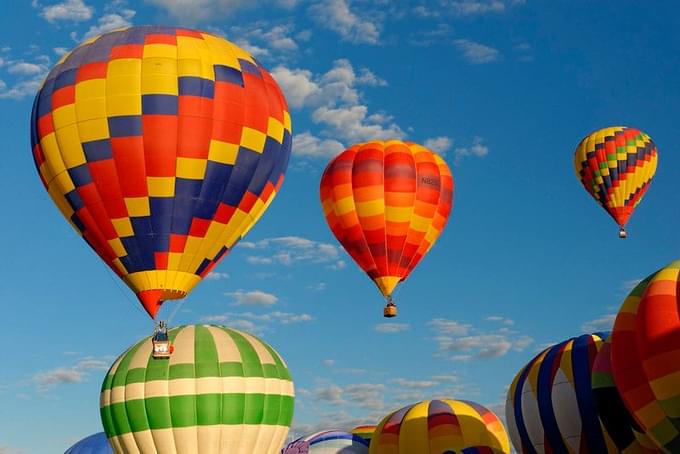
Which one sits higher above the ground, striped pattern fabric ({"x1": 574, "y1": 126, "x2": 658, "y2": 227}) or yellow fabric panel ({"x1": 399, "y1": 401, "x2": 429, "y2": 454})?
striped pattern fabric ({"x1": 574, "y1": 126, "x2": 658, "y2": 227})

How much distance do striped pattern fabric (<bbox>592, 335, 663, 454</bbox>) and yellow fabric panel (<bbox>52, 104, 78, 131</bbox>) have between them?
1226 cm

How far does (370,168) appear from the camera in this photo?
101 feet

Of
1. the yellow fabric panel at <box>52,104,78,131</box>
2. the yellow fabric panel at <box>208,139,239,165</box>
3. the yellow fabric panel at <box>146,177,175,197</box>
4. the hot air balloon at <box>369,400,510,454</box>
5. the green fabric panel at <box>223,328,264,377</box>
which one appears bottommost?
the hot air balloon at <box>369,400,510,454</box>

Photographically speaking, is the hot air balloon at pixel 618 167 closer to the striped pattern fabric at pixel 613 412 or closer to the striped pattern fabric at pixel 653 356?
the striped pattern fabric at pixel 613 412

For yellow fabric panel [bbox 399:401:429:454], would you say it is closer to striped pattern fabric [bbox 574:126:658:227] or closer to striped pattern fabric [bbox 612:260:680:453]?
striped pattern fabric [bbox 612:260:680:453]

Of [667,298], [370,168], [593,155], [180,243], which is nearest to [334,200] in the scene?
[370,168]

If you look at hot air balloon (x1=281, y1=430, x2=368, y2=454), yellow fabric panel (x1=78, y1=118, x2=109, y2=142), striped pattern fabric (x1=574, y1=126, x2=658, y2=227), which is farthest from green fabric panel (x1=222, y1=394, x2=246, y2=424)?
striped pattern fabric (x1=574, y1=126, x2=658, y2=227)

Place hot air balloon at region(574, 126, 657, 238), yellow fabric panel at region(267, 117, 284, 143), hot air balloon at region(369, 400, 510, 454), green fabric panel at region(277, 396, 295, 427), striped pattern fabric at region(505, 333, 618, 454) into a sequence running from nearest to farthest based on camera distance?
striped pattern fabric at region(505, 333, 618, 454)
yellow fabric panel at region(267, 117, 284, 143)
hot air balloon at region(369, 400, 510, 454)
green fabric panel at region(277, 396, 295, 427)
hot air balloon at region(574, 126, 657, 238)

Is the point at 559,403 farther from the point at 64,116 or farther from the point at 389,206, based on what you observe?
the point at 64,116

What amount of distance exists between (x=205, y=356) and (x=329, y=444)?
772 centimetres

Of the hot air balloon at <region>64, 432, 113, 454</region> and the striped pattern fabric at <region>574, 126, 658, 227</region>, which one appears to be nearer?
the hot air balloon at <region>64, 432, 113, 454</region>

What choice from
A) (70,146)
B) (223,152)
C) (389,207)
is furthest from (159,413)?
(389,207)

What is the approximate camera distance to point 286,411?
87.1 feet

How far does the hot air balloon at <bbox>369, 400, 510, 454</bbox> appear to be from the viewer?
25.2 metres
